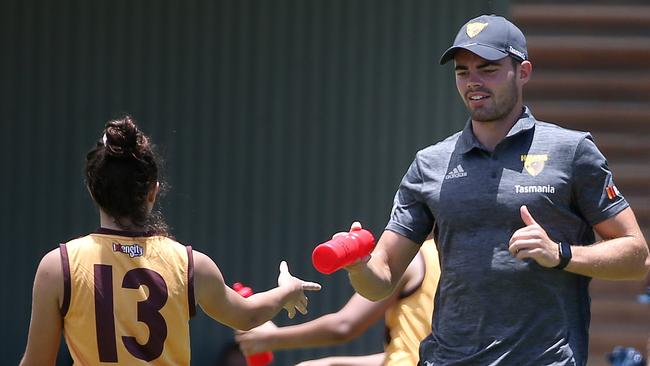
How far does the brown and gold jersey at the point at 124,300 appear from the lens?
3.79m

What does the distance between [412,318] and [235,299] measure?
953 mm

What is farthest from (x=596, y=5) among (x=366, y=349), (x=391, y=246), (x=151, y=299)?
(x=151, y=299)

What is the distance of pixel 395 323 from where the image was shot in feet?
16.0

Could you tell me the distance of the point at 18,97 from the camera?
7199 millimetres

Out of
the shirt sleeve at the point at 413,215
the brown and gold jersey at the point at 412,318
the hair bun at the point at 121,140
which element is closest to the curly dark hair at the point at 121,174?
the hair bun at the point at 121,140

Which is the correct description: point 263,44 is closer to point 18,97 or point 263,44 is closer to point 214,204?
point 214,204

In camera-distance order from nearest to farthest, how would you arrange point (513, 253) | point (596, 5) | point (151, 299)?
point (513, 253), point (151, 299), point (596, 5)

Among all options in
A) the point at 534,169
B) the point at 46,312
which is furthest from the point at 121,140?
the point at 534,169

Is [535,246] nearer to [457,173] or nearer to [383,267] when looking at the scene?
[457,173]

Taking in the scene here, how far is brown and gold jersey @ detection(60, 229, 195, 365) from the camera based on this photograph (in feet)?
12.4

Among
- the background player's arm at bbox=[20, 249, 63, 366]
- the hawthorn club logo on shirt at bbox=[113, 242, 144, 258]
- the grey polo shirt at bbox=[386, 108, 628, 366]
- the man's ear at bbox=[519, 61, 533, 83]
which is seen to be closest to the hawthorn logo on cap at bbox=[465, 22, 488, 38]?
the man's ear at bbox=[519, 61, 533, 83]

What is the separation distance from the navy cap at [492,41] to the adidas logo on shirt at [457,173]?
0.37 m

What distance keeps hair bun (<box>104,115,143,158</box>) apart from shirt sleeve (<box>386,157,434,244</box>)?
0.90 m

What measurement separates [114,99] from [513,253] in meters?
4.04
